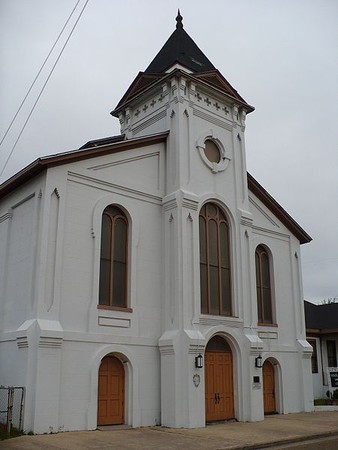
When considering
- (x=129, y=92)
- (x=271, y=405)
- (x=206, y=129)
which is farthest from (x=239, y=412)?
(x=129, y=92)

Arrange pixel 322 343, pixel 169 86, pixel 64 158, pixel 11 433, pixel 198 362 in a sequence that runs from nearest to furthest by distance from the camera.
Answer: pixel 11 433, pixel 64 158, pixel 198 362, pixel 169 86, pixel 322 343

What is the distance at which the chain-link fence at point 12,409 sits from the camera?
1375 cm

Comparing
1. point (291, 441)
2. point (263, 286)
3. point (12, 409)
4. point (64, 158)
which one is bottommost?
point (291, 441)

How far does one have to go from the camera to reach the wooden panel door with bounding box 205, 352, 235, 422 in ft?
57.7

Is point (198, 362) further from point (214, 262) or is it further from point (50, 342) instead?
point (50, 342)

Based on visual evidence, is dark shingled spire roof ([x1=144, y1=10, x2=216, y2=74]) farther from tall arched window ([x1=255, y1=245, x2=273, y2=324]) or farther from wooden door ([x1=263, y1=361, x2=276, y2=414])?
wooden door ([x1=263, y1=361, x2=276, y2=414])

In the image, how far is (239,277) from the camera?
19.6m

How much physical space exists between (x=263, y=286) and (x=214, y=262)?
3995 millimetres

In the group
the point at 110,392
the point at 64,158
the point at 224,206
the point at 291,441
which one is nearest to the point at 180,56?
the point at 224,206

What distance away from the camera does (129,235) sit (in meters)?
17.5

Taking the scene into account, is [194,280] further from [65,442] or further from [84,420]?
[65,442]

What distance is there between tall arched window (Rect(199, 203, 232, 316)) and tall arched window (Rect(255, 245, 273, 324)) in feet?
9.56

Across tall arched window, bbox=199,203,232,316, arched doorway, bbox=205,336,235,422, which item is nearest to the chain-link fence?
arched doorway, bbox=205,336,235,422

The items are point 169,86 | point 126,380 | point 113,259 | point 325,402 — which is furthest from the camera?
point 325,402
